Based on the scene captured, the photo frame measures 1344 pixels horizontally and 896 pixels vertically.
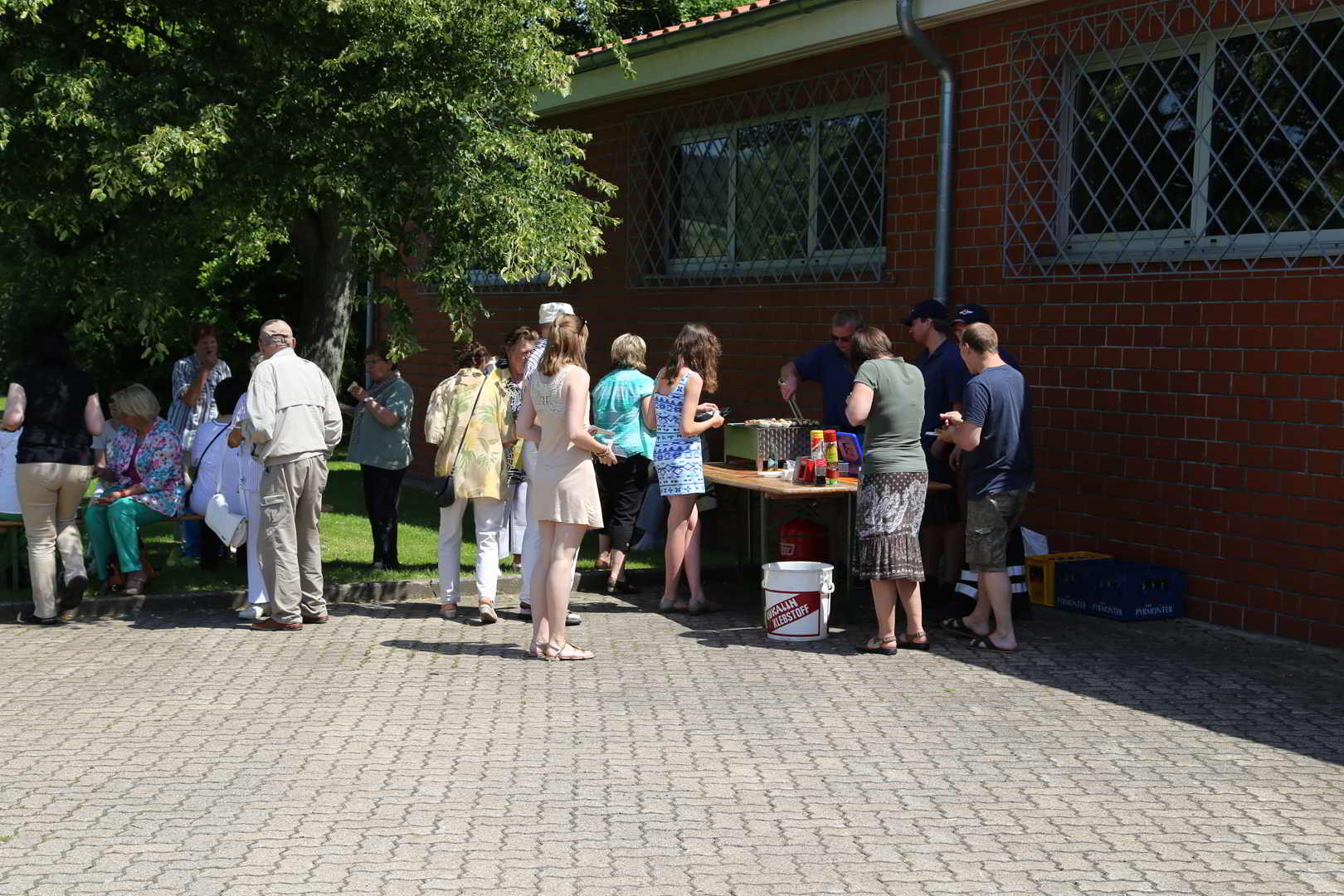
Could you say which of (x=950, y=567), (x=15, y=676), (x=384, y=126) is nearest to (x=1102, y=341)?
(x=950, y=567)

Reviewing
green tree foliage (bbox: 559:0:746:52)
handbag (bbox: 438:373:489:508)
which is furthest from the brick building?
green tree foliage (bbox: 559:0:746:52)

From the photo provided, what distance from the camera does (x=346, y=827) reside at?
5.31m

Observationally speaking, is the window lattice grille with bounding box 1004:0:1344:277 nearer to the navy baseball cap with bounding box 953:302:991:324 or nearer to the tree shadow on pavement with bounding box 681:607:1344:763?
the navy baseball cap with bounding box 953:302:991:324

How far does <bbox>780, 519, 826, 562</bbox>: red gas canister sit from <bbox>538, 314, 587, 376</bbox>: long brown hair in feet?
6.89

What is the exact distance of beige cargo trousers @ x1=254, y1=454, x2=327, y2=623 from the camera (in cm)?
899

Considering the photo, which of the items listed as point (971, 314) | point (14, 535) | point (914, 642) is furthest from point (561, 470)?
point (14, 535)

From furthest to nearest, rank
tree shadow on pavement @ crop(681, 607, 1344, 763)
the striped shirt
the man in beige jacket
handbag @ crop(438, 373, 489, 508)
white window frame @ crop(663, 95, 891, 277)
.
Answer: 1. white window frame @ crop(663, 95, 891, 277)
2. the striped shirt
3. handbag @ crop(438, 373, 489, 508)
4. the man in beige jacket
5. tree shadow on pavement @ crop(681, 607, 1344, 763)

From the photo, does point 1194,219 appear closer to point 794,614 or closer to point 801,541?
point 801,541

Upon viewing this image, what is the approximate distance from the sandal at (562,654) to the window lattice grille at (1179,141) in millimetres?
4141

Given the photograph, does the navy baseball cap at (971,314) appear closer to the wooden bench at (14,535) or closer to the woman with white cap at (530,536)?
the woman with white cap at (530,536)

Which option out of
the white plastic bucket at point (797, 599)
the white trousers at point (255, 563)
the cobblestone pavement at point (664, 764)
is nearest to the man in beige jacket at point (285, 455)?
the white trousers at point (255, 563)

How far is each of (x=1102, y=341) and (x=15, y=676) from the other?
6583mm

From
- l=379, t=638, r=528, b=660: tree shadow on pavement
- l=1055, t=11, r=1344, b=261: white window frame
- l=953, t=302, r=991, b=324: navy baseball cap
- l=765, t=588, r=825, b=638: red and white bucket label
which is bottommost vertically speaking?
l=379, t=638, r=528, b=660: tree shadow on pavement

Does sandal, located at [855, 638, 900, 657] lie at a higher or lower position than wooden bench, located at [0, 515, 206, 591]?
lower
